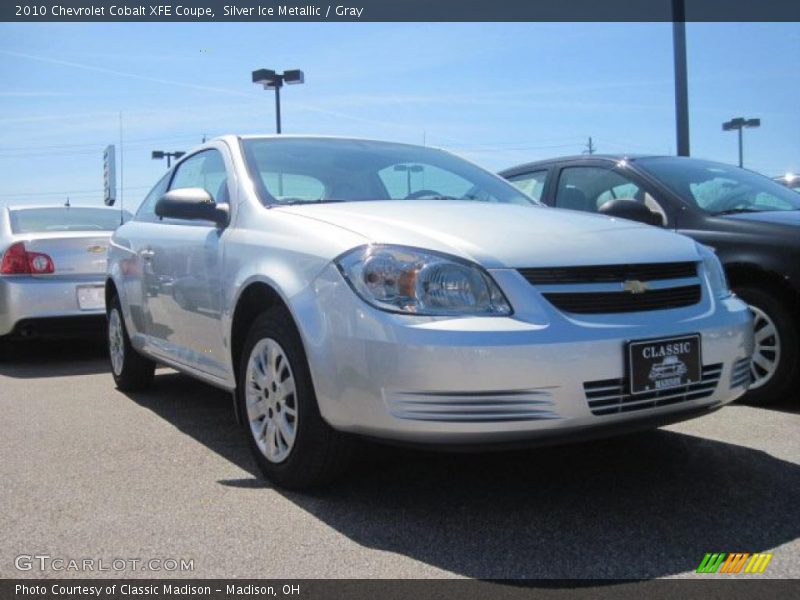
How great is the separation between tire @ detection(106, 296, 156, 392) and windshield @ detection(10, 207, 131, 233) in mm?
1718

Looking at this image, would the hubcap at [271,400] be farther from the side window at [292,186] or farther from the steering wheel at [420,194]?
the steering wheel at [420,194]

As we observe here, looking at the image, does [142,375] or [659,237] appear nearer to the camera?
[659,237]

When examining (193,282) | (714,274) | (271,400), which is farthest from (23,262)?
(714,274)

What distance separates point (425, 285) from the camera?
2881 mm

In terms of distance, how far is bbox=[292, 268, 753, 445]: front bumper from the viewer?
274cm

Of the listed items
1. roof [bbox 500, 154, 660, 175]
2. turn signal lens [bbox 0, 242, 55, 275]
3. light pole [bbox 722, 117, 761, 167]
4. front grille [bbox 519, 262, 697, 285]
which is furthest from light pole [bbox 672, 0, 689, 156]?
light pole [bbox 722, 117, 761, 167]

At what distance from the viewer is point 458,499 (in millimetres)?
3234

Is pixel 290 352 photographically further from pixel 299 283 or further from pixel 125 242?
pixel 125 242

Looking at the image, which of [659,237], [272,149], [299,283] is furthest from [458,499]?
[272,149]

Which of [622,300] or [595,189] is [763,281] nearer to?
[595,189]

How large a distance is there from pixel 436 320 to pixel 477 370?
0.72ft

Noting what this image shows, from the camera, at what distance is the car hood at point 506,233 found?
2986 mm

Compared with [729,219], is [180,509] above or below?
below

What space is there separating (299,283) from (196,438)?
158cm
